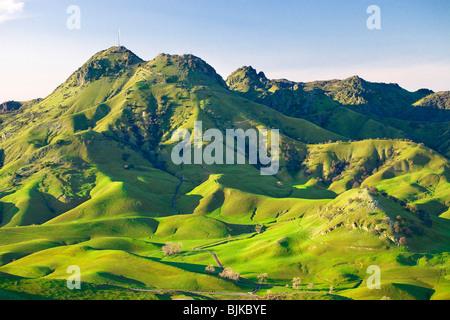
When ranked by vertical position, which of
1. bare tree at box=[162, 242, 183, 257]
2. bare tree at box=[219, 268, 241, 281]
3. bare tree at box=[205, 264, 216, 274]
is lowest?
bare tree at box=[162, 242, 183, 257]

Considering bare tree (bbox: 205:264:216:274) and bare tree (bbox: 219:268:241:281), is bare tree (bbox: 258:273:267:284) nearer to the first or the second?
bare tree (bbox: 219:268:241:281)

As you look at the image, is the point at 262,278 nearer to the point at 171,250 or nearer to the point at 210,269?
the point at 210,269

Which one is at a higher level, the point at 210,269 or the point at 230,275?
the point at 230,275

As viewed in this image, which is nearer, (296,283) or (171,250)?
(296,283)

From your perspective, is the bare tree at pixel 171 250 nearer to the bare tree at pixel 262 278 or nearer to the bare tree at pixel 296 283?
the bare tree at pixel 262 278

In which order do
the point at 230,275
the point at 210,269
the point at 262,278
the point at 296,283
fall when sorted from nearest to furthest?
the point at 296,283 < the point at 230,275 < the point at 262,278 < the point at 210,269

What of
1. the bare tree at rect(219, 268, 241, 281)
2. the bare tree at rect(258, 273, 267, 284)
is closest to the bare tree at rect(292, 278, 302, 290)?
the bare tree at rect(258, 273, 267, 284)

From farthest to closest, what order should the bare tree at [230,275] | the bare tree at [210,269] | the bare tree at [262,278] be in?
1. the bare tree at [210,269]
2. the bare tree at [262,278]
3. the bare tree at [230,275]

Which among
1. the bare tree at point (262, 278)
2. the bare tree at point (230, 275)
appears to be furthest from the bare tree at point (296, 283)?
the bare tree at point (230, 275)

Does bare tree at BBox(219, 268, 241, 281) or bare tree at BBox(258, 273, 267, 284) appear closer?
bare tree at BBox(219, 268, 241, 281)

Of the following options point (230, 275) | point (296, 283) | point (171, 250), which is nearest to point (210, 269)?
point (230, 275)
